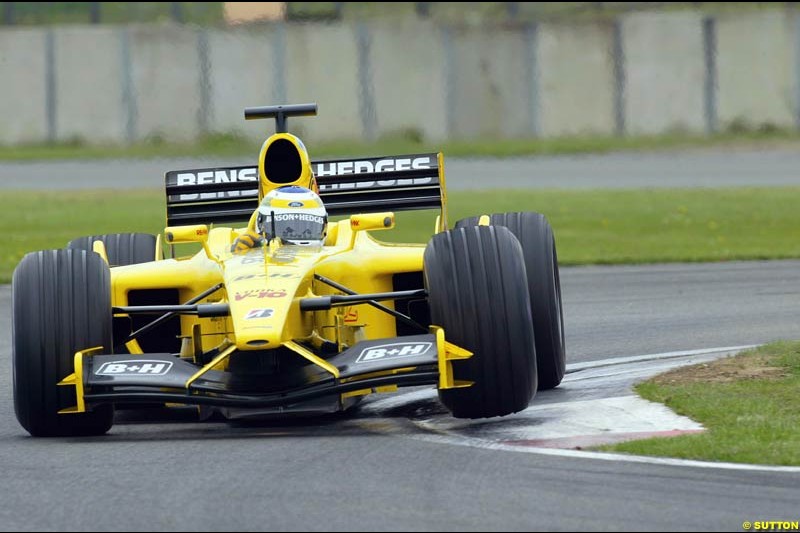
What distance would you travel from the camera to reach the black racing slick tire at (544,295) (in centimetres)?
1027

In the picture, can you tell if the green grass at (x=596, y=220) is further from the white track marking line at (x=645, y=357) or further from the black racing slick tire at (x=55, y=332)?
the black racing slick tire at (x=55, y=332)

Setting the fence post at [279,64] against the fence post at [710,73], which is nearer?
the fence post at [279,64]

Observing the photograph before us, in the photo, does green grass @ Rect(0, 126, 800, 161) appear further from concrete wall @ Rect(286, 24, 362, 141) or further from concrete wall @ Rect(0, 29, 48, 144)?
concrete wall @ Rect(0, 29, 48, 144)

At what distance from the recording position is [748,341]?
12.6 meters

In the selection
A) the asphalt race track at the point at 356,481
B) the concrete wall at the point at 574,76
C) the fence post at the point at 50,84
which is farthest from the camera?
the fence post at the point at 50,84

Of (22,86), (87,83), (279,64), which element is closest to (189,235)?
(279,64)

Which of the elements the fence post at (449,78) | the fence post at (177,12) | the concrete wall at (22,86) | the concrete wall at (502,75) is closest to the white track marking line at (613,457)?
the concrete wall at (502,75)

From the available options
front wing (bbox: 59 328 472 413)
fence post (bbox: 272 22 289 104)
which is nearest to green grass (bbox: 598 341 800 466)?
front wing (bbox: 59 328 472 413)

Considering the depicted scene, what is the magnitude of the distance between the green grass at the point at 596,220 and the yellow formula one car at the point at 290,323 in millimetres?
9173

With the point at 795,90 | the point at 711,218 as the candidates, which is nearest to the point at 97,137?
the point at 795,90

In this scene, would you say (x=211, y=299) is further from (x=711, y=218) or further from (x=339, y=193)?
(x=711, y=218)

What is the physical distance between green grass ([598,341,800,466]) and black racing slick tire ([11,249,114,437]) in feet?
9.69

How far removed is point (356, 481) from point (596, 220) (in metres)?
17.3

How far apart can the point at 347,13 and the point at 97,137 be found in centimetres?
684
